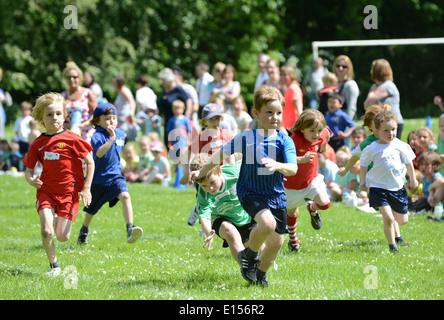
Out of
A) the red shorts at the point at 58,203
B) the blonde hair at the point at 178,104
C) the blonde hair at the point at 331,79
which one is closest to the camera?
the red shorts at the point at 58,203

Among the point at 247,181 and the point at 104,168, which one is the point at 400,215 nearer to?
the point at 247,181

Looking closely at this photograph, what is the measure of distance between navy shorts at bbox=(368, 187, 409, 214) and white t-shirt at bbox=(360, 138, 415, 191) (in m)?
0.05

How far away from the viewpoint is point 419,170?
1138cm

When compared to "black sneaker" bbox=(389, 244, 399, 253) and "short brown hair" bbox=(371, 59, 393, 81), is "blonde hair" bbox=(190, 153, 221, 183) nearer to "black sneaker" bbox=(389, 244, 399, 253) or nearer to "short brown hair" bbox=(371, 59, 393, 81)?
"black sneaker" bbox=(389, 244, 399, 253)

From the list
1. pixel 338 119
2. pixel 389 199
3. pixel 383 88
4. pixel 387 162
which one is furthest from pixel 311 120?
pixel 338 119

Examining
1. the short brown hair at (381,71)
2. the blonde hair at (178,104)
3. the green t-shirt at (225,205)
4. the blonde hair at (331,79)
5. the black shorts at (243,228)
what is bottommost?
the black shorts at (243,228)

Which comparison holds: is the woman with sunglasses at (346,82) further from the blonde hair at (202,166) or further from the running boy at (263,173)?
the running boy at (263,173)

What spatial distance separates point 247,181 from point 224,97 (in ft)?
31.7

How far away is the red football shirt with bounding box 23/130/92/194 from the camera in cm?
724

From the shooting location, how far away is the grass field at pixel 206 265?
623cm

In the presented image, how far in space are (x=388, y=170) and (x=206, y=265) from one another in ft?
8.35

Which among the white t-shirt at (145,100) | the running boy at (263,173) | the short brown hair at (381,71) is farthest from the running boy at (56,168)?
the white t-shirt at (145,100)

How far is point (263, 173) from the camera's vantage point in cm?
627

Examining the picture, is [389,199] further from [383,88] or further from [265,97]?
[383,88]
